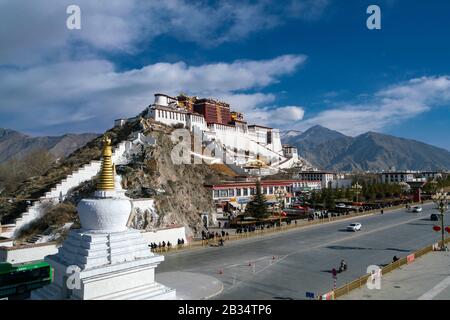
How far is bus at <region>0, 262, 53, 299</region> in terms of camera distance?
744 inches

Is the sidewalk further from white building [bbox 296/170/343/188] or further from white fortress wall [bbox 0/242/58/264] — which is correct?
white building [bbox 296/170/343/188]

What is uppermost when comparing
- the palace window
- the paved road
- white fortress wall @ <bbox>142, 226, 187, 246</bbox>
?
the palace window

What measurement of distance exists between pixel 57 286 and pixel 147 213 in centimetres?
2261

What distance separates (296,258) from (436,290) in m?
10.4

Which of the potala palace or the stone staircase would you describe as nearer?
the stone staircase

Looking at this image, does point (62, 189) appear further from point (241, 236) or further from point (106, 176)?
point (106, 176)

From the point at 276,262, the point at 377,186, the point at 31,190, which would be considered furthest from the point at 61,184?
the point at 377,186

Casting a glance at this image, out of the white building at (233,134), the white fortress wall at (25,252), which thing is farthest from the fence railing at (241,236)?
the white building at (233,134)

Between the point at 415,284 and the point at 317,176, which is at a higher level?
the point at 317,176

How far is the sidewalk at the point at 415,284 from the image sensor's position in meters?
18.2

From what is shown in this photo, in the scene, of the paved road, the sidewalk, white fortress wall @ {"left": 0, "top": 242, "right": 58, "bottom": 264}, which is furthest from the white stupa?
white fortress wall @ {"left": 0, "top": 242, "right": 58, "bottom": 264}

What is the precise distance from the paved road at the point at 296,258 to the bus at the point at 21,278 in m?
6.96

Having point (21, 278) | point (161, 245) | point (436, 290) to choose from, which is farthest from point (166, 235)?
point (436, 290)

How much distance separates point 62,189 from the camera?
41.1 m
